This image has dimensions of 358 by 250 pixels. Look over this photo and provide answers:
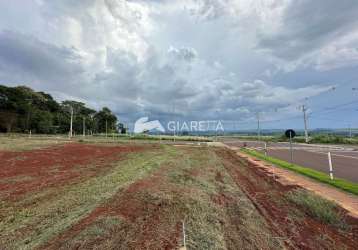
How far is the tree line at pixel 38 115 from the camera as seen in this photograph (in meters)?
65.8

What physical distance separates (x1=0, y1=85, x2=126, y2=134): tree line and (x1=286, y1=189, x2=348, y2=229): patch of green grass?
54610 millimetres

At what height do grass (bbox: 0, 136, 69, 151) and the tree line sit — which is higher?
the tree line

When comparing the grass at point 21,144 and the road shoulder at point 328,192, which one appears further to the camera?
the grass at point 21,144

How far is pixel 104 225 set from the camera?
15.8 ft

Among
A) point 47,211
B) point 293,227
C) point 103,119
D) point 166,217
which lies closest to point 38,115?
point 103,119

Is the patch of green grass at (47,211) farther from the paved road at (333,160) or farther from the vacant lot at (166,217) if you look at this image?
the paved road at (333,160)

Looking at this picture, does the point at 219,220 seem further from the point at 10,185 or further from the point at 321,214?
the point at 10,185

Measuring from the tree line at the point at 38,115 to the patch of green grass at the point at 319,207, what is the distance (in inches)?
2150

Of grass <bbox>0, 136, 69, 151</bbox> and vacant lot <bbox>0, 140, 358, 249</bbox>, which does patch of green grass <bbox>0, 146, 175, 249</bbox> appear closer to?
vacant lot <bbox>0, 140, 358, 249</bbox>

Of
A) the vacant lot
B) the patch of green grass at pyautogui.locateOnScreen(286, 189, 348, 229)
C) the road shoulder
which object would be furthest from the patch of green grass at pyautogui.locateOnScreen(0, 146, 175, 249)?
the road shoulder

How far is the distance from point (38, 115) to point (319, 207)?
79.2 metres

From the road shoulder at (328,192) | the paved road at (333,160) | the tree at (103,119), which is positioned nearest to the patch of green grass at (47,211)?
the road shoulder at (328,192)

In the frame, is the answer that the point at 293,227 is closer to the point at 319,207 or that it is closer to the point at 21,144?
the point at 319,207

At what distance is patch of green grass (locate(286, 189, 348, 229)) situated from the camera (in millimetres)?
5559
